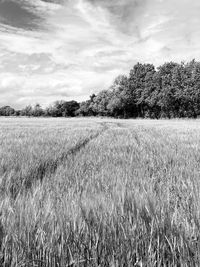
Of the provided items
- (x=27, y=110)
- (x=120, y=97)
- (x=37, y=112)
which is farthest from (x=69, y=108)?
(x=120, y=97)

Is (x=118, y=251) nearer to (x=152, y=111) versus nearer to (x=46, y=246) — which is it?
(x=46, y=246)

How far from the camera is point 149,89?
63875 mm

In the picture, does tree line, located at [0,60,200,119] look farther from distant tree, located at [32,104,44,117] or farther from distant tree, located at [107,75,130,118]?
distant tree, located at [32,104,44,117]

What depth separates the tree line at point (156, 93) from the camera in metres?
52.8

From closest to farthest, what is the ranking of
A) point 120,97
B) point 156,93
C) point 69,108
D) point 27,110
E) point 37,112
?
point 156,93, point 120,97, point 69,108, point 37,112, point 27,110

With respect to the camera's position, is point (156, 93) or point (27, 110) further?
point (27, 110)

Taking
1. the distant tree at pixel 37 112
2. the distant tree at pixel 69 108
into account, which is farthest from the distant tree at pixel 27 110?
the distant tree at pixel 69 108

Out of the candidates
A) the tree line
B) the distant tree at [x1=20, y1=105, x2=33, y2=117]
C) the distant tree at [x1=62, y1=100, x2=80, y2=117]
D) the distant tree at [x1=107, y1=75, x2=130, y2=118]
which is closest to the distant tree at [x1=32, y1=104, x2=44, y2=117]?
the distant tree at [x1=20, y1=105, x2=33, y2=117]

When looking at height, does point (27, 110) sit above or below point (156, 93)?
below

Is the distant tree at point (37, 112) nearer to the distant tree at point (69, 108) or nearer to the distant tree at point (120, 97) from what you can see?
the distant tree at point (69, 108)

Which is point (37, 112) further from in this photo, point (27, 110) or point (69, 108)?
point (69, 108)

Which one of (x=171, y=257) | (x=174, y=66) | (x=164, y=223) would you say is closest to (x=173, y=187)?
(x=164, y=223)

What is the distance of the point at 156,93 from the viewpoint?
59312mm

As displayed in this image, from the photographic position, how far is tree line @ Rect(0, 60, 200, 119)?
5281 centimetres
